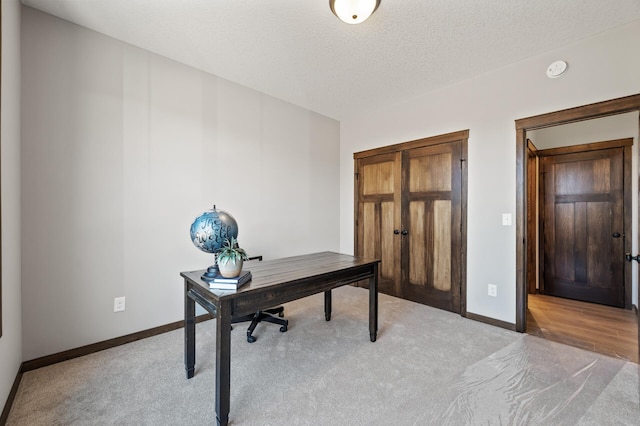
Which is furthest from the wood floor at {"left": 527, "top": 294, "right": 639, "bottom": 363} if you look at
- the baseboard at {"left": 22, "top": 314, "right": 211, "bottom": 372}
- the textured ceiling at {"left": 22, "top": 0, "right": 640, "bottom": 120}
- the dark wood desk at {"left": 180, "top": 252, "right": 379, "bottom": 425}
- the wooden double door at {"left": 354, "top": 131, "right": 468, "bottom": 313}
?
the baseboard at {"left": 22, "top": 314, "right": 211, "bottom": 372}

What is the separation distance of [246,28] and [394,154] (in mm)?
2281

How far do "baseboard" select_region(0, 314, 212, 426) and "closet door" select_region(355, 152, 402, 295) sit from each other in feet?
8.34

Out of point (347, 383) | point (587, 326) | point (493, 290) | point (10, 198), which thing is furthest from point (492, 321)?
point (10, 198)

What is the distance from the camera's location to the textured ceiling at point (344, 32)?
1.87 meters

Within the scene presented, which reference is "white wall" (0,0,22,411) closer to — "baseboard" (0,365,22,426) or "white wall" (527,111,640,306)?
"baseboard" (0,365,22,426)

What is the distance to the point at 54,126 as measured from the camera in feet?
6.44

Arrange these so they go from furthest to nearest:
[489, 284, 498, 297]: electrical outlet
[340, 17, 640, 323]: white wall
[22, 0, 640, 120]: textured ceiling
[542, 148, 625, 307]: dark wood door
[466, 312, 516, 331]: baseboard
Result: [542, 148, 625, 307]: dark wood door, [489, 284, 498, 297]: electrical outlet, [466, 312, 516, 331]: baseboard, [340, 17, 640, 323]: white wall, [22, 0, 640, 120]: textured ceiling

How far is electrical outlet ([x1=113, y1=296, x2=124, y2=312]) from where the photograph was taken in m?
2.21

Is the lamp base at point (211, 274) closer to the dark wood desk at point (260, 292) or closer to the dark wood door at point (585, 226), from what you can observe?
the dark wood desk at point (260, 292)

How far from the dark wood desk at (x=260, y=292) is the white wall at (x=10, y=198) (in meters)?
0.92

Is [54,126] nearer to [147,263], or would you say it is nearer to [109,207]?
[109,207]

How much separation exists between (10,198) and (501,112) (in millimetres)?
3996

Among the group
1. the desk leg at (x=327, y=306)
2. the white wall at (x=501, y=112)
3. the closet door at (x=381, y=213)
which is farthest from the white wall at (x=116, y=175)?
the white wall at (x=501, y=112)

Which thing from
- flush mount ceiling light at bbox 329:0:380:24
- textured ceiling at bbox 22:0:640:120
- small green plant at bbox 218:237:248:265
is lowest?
small green plant at bbox 218:237:248:265
